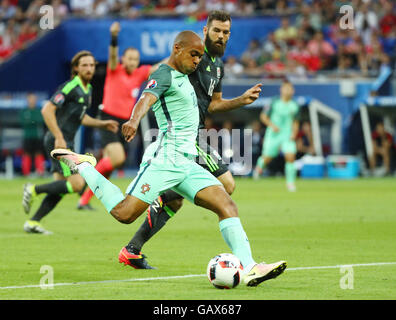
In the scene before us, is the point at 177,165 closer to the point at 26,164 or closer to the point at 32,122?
the point at 26,164

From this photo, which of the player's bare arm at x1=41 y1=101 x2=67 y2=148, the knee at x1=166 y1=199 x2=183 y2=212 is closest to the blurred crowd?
the player's bare arm at x1=41 y1=101 x2=67 y2=148

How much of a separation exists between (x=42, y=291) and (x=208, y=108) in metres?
3.03

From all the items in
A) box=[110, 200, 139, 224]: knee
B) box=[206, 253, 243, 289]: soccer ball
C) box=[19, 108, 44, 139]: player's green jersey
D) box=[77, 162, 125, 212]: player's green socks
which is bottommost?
box=[19, 108, 44, 139]: player's green jersey

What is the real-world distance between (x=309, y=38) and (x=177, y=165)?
921 inches

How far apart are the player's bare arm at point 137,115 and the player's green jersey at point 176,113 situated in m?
0.16

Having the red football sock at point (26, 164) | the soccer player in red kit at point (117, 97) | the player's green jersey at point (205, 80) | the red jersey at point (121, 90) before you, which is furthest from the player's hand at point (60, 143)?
the red football sock at point (26, 164)

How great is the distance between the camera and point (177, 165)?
751 cm

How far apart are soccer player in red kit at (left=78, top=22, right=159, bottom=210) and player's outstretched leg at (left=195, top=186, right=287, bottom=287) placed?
784 cm

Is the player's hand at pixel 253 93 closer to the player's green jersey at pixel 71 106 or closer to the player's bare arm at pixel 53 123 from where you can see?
the player's bare arm at pixel 53 123

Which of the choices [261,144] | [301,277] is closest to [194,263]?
[301,277]

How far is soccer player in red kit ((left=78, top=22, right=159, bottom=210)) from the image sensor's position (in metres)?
15.2

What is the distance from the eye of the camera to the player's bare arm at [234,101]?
8.05 meters

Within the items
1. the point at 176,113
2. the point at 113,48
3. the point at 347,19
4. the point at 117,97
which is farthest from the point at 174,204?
the point at 347,19

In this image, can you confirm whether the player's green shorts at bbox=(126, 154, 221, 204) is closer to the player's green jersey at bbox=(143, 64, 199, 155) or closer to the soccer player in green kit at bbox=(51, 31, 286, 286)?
the soccer player in green kit at bbox=(51, 31, 286, 286)
